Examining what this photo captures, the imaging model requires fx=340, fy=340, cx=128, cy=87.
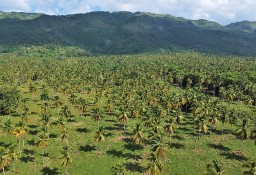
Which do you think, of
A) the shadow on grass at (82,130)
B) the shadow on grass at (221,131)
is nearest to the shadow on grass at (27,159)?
the shadow on grass at (82,130)

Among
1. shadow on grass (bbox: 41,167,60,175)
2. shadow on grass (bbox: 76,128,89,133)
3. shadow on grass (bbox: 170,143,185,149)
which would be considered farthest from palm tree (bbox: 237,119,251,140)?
shadow on grass (bbox: 41,167,60,175)

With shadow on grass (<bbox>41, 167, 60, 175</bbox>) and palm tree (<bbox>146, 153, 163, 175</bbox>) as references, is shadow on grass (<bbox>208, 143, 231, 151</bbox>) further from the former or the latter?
shadow on grass (<bbox>41, 167, 60, 175</bbox>)

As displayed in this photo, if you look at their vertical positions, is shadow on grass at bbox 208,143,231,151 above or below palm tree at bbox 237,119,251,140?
below

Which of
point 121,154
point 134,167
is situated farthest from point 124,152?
point 134,167

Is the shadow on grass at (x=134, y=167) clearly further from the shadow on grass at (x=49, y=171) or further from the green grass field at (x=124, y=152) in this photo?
the shadow on grass at (x=49, y=171)

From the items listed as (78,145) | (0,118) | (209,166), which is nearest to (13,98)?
(0,118)

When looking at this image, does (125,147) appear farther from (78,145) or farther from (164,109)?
(164,109)

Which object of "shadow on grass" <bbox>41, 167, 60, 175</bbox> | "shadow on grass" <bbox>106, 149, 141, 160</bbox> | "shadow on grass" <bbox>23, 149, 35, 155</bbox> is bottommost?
"shadow on grass" <bbox>41, 167, 60, 175</bbox>

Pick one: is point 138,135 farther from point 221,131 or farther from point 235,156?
point 221,131
